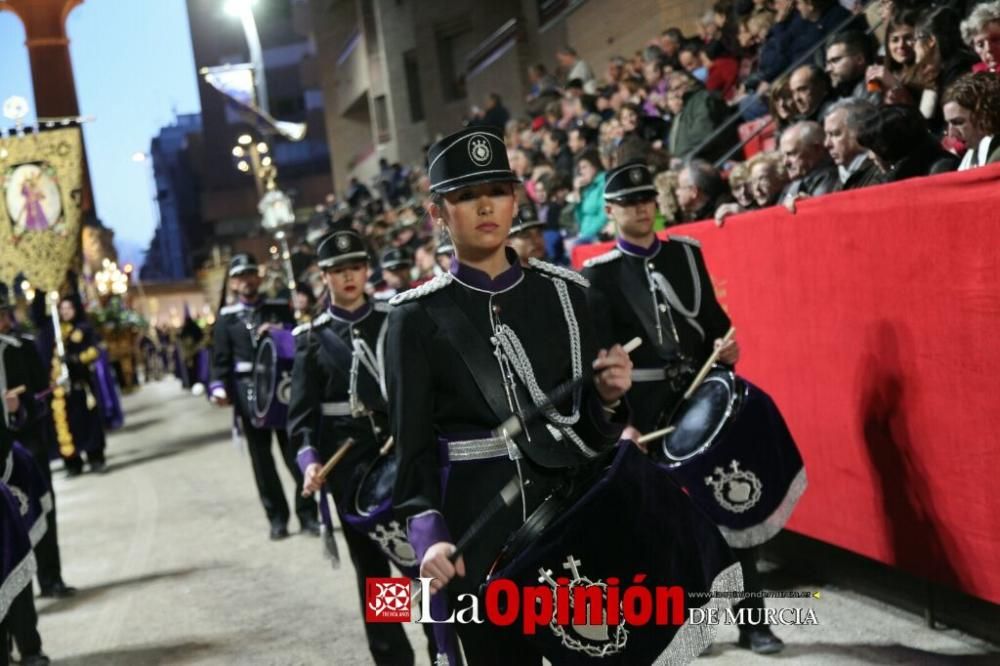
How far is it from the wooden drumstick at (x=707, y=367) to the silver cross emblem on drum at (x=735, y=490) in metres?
0.42

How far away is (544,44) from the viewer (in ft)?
86.9

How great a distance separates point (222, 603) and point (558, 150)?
9093 millimetres

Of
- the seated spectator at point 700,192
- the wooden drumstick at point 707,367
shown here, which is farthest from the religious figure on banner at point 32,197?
the wooden drumstick at point 707,367

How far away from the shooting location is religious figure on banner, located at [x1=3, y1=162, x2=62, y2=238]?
1747 cm

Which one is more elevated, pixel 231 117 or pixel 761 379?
pixel 231 117

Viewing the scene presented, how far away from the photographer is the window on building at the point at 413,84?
4100 cm

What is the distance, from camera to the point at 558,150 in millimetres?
16516

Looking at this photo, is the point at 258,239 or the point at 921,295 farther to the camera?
the point at 258,239

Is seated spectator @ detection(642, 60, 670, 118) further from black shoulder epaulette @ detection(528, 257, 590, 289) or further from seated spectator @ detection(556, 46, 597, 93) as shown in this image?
black shoulder epaulette @ detection(528, 257, 590, 289)

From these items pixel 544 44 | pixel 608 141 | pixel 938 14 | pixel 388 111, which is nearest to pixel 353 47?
pixel 388 111

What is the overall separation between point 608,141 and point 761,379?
22.8ft

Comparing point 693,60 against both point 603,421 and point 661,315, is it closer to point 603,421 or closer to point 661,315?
point 661,315

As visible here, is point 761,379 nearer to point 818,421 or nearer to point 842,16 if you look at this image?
point 818,421

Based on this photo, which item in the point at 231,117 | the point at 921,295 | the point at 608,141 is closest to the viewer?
the point at 921,295
